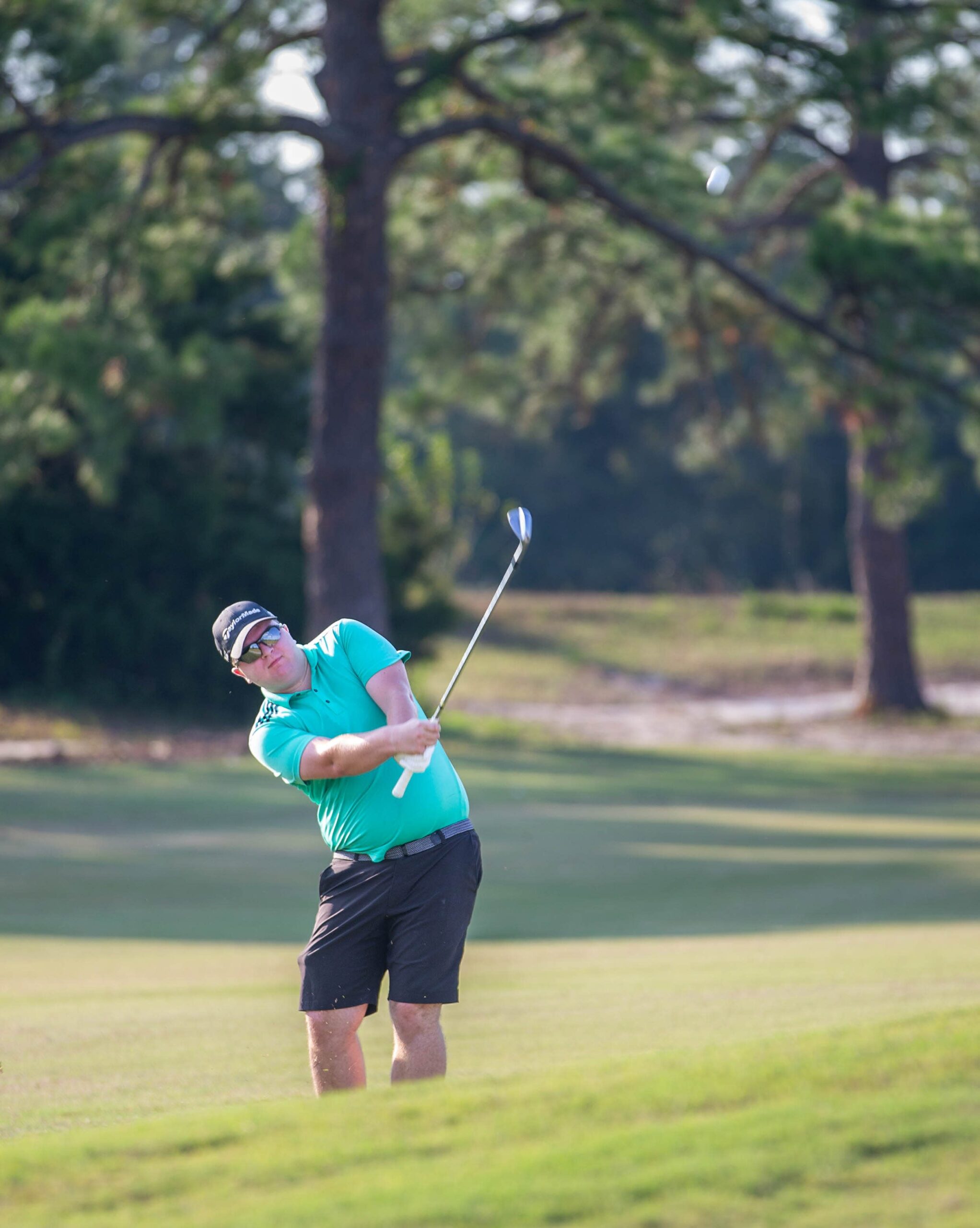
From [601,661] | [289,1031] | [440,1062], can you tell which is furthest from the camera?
[601,661]

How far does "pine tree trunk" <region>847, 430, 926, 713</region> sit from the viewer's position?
28703 mm

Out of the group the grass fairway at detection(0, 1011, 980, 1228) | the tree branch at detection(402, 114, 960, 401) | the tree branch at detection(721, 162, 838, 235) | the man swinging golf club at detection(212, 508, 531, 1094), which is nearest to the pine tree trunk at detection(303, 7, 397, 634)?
the tree branch at detection(402, 114, 960, 401)

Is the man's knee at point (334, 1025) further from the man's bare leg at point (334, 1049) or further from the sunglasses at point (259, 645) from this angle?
the sunglasses at point (259, 645)

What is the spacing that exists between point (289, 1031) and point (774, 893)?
19.3ft

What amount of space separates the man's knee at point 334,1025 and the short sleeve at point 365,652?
1.02 m

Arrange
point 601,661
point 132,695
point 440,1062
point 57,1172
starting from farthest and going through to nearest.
Answer: point 601,661
point 132,695
point 440,1062
point 57,1172

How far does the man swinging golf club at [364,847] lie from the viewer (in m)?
5.21

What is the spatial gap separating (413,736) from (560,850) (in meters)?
10.3

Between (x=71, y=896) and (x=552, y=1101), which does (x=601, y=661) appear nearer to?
(x=71, y=896)

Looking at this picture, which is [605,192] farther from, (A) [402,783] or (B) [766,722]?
(A) [402,783]

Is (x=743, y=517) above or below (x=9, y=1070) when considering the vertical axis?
above

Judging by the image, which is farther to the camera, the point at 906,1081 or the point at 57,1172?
the point at 906,1081

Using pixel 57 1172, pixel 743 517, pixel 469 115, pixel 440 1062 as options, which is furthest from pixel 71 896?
pixel 743 517

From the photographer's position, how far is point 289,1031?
730cm
